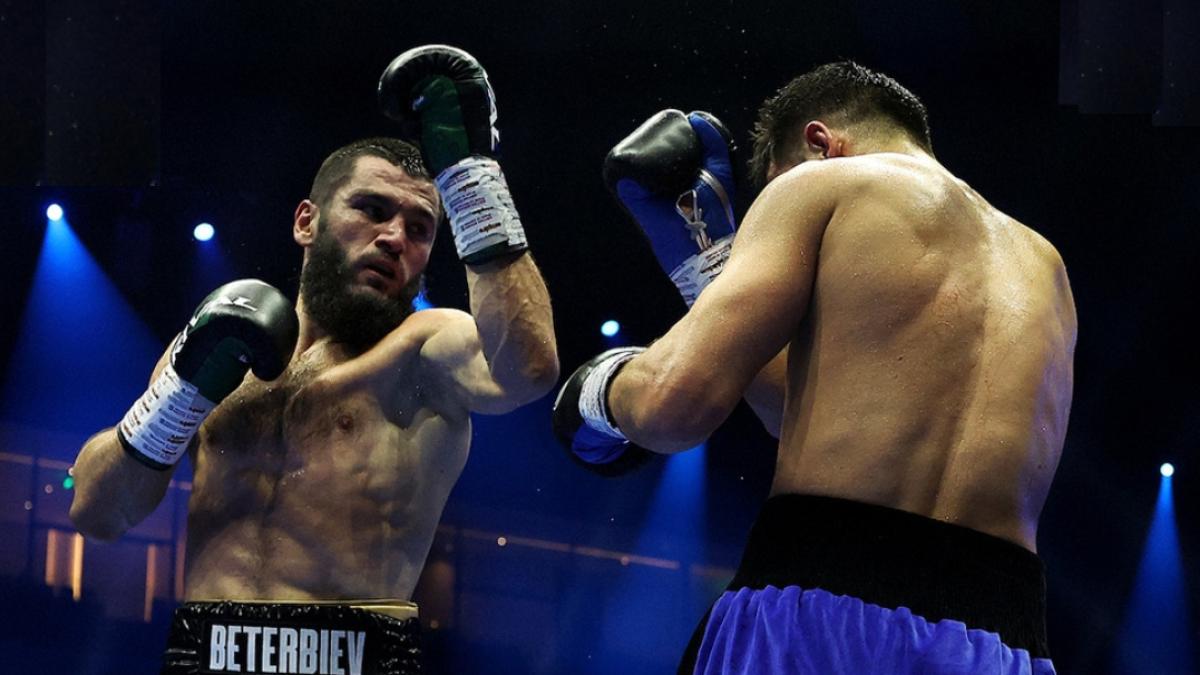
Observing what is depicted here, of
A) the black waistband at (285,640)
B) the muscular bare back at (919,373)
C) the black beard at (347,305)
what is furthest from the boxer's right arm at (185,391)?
the muscular bare back at (919,373)

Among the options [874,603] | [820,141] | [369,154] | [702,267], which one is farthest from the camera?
[369,154]

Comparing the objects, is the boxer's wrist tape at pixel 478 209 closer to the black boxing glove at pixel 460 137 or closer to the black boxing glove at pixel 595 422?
the black boxing glove at pixel 460 137

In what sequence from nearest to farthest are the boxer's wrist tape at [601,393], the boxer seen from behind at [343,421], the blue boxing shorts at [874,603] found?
the blue boxing shorts at [874,603], the boxer's wrist tape at [601,393], the boxer seen from behind at [343,421]

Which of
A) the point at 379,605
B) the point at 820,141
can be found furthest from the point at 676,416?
the point at 379,605

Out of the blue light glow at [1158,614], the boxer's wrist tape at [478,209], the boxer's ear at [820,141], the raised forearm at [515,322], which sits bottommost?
the blue light glow at [1158,614]

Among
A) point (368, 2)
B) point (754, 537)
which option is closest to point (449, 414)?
point (754, 537)

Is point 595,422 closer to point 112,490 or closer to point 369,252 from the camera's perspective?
point 369,252

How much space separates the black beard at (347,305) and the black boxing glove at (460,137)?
0.44 metres

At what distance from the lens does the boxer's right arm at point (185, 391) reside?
257 centimetres

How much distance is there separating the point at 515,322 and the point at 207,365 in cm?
60

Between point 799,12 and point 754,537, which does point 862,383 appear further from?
point 799,12

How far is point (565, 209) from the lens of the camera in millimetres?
6227

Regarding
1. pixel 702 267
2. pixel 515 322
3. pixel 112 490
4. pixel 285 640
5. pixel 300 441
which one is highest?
pixel 702 267

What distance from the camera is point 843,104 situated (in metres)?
2.10
